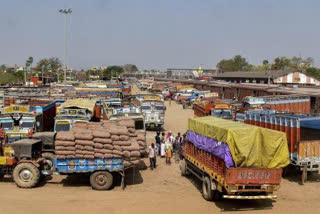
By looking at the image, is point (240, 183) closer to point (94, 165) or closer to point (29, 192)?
point (94, 165)

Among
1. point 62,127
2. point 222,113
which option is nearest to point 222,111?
point 222,113

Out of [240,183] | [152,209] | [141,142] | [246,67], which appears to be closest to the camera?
[240,183]

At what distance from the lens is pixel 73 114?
976 inches

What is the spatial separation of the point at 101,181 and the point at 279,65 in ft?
390

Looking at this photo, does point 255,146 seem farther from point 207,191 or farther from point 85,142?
point 85,142

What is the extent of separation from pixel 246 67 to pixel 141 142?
167519 millimetres

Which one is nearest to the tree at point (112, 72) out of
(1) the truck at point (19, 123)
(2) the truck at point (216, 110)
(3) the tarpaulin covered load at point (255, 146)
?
(2) the truck at point (216, 110)

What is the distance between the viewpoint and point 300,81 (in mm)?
77062

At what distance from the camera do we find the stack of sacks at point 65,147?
45.4ft

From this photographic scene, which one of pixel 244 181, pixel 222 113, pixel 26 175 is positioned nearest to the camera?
pixel 244 181

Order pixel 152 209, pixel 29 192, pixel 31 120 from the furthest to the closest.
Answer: pixel 31 120 < pixel 29 192 < pixel 152 209

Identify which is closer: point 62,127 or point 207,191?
point 207,191

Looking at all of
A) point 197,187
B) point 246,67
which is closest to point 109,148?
point 197,187

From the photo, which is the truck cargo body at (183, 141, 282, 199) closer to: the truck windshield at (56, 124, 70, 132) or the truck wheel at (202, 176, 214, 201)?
the truck wheel at (202, 176, 214, 201)
